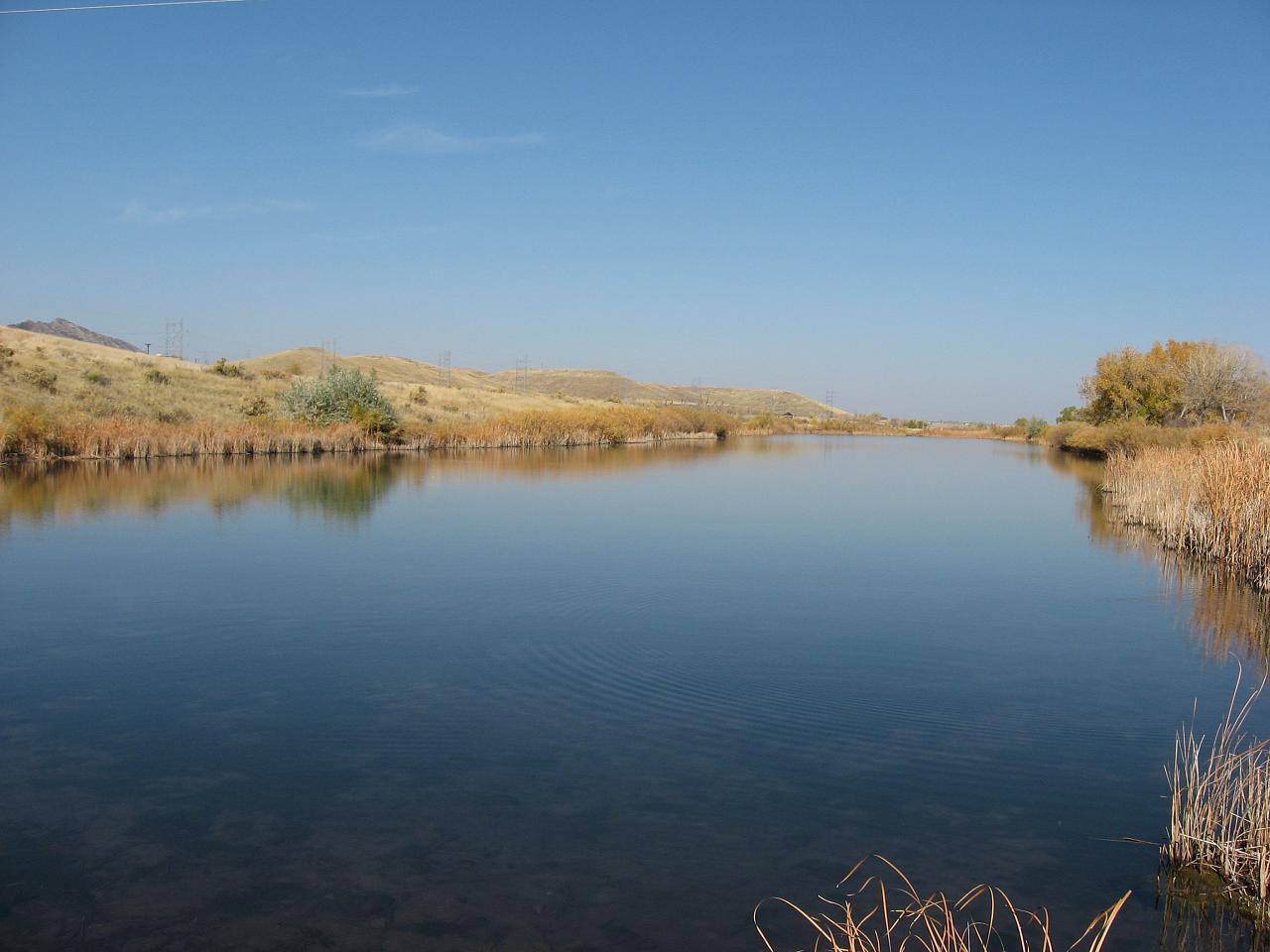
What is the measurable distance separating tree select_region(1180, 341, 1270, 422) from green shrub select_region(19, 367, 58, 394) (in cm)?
4023

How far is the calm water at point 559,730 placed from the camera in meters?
3.92

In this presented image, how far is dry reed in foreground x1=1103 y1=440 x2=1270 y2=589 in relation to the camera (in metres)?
10.9

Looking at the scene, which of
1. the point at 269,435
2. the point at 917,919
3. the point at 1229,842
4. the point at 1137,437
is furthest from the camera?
the point at 1137,437

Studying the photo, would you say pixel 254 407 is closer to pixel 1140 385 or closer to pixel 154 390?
pixel 154 390

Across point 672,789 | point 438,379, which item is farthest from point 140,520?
point 438,379

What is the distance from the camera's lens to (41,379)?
1233 inches

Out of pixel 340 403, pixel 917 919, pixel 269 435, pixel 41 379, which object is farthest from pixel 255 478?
pixel 917 919

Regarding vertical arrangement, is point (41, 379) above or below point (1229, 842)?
above

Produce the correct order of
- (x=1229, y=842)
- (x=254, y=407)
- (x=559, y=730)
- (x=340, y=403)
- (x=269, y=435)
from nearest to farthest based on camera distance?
1. (x=1229, y=842)
2. (x=559, y=730)
3. (x=269, y=435)
4. (x=340, y=403)
5. (x=254, y=407)

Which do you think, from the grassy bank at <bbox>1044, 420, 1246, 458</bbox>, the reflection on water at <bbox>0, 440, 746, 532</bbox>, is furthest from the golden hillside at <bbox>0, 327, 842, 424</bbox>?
the grassy bank at <bbox>1044, 420, 1246, 458</bbox>

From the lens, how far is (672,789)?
4.94m

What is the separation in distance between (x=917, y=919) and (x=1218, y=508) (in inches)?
416

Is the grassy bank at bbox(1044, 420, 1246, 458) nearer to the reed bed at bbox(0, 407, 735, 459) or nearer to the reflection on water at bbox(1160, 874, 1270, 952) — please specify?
the reflection on water at bbox(1160, 874, 1270, 952)

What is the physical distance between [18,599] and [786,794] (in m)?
7.87
